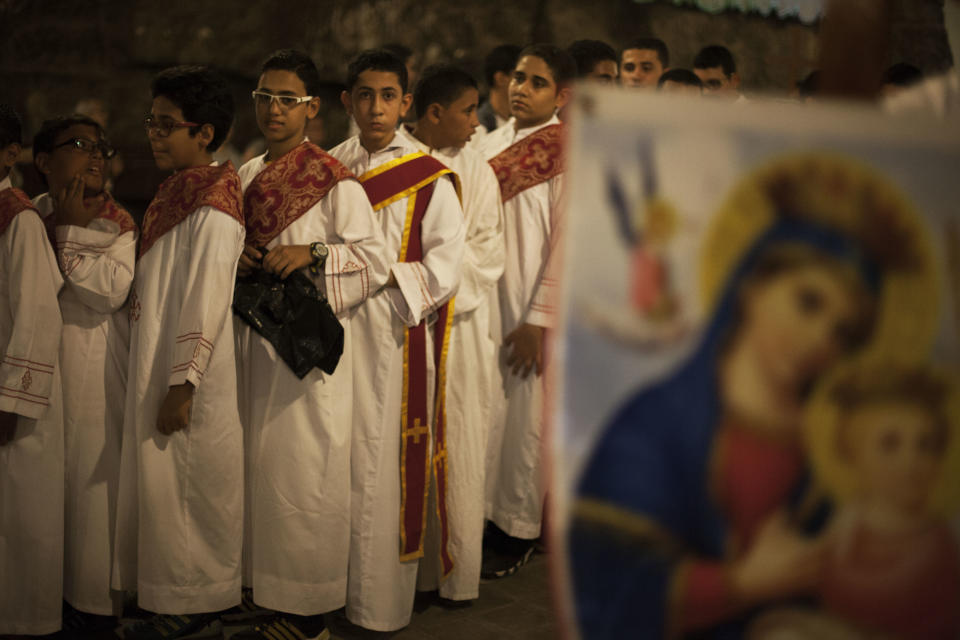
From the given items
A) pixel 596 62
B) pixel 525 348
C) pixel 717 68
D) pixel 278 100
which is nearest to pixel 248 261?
pixel 278 100

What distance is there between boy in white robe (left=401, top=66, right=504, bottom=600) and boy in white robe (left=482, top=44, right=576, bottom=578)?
26 centimetres

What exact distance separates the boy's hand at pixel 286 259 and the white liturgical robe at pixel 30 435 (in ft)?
2.39

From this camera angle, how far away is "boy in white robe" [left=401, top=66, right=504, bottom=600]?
3980 millimetres

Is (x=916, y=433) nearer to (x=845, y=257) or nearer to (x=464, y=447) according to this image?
(x=845, y=257)

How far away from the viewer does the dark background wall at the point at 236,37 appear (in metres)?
6.86

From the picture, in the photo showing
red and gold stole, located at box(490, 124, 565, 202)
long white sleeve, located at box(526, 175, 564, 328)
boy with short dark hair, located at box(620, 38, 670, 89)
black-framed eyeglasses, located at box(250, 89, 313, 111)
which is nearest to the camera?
black-framed eyeglasses, located at box(250, 89, 313, 111)

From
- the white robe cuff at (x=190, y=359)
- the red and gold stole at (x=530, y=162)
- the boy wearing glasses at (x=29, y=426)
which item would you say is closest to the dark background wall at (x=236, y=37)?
the red and gold stole at (x=530, y=162)

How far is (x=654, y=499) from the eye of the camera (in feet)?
4.84

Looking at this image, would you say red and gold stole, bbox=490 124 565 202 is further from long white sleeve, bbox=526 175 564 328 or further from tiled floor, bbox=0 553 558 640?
tiled floor, bbox=0 553 558 640

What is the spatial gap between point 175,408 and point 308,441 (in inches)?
17.7

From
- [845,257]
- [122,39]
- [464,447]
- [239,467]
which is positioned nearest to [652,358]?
[845,257]

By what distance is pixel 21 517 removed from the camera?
11.2ft

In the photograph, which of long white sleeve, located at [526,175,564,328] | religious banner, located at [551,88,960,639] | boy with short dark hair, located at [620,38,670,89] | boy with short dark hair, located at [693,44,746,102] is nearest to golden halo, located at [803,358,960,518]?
religious banner, located at [551,88,960,639]

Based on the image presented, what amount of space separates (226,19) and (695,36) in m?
4.76
